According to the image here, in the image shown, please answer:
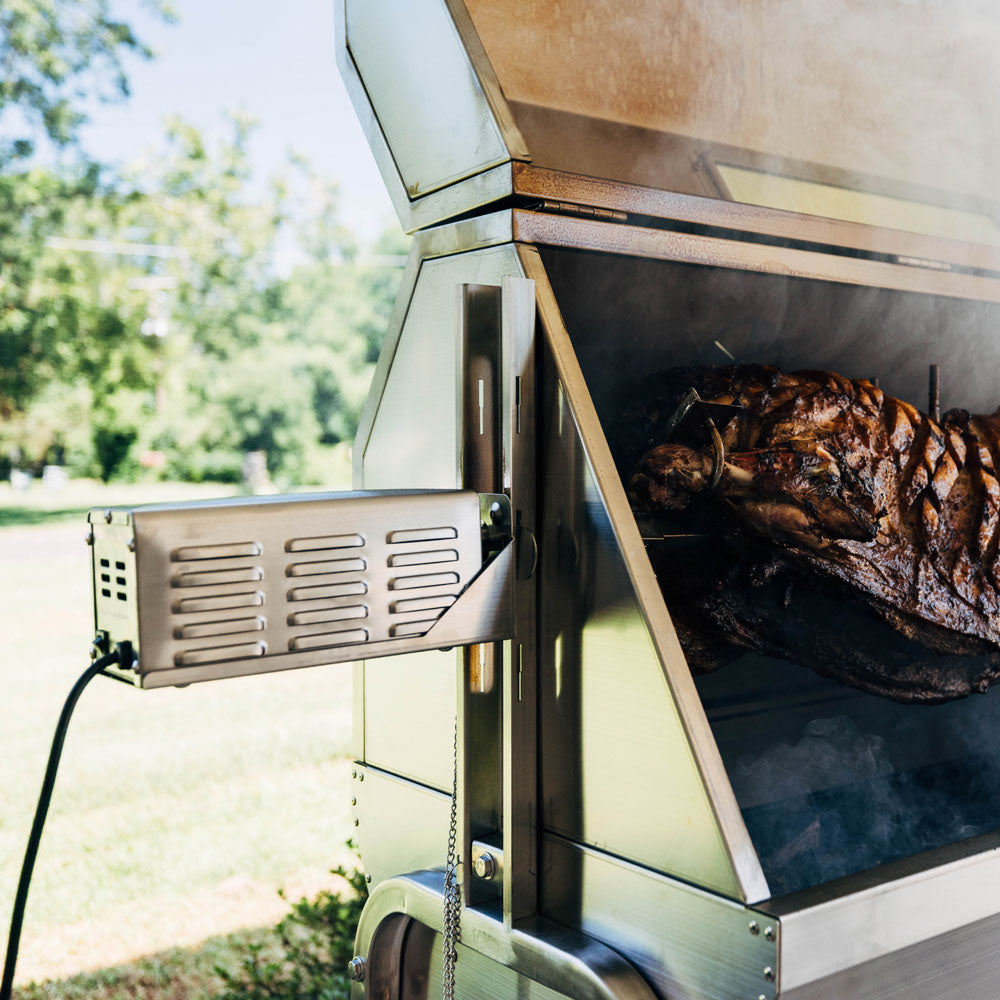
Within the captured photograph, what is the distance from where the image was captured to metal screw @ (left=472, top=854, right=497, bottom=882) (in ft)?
4.17

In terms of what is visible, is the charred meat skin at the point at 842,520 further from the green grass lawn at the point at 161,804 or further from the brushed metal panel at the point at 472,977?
the green grass lawn at the point at 161,804

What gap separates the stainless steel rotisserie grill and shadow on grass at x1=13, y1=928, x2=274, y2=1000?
1775 millimetres

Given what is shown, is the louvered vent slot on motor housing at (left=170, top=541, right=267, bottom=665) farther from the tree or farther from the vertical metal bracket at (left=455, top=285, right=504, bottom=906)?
the tree

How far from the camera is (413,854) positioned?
150cm

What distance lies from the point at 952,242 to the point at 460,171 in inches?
40.6

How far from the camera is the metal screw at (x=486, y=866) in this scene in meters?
1.27

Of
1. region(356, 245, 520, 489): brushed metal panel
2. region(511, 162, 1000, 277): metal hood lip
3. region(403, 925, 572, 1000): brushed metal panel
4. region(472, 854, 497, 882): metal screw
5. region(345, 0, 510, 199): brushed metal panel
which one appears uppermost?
region(345, 0, 510, 199): brushed metal panel

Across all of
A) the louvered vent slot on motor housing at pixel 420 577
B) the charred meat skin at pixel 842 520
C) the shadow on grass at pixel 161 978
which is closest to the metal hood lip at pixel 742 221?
the charred meat skin at pixel 842 520

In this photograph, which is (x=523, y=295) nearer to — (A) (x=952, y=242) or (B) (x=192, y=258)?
(A) (x=952, y=242)

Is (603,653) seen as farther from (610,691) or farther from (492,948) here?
(492,948)

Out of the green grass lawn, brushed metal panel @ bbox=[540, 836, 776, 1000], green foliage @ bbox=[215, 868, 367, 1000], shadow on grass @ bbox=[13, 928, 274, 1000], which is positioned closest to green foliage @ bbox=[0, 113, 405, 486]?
the green grass lawn

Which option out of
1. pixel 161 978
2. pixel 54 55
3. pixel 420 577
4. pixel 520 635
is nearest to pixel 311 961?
pixel 161 978

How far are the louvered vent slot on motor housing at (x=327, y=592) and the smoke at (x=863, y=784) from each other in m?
0.77

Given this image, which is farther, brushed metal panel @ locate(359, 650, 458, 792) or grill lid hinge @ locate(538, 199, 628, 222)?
brushed metal panel @ locate(359, 650, 458, 792)
